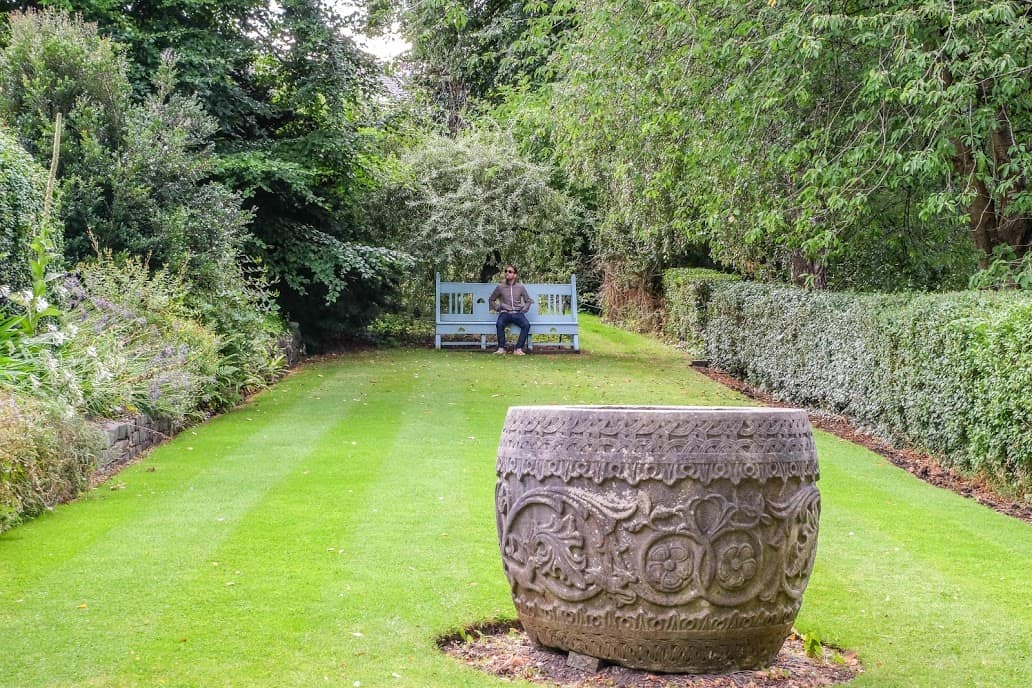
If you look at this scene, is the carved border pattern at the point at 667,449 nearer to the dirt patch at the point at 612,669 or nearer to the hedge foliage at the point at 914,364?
the dirt patch at the point at 612,669

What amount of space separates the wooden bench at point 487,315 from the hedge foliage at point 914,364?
439 centimetres

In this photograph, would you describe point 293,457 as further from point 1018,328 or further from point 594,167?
point 594,167

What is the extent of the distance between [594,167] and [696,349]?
439cm

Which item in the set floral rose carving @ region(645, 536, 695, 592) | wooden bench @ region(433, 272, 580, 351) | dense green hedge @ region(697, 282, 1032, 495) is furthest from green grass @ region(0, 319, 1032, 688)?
wooden bench @ region(433, 272, 580, 351)

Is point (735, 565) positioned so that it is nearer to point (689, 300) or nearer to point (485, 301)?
point (485, 301)

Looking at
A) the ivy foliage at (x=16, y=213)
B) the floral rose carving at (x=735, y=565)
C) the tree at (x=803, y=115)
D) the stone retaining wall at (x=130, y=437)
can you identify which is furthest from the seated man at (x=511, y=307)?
the floral rose carving at (x=735, y=565)

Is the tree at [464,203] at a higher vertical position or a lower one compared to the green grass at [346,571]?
higher

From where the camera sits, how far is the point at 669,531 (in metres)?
3.96

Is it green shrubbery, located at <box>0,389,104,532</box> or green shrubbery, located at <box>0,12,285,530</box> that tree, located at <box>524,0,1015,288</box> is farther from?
green shrubbery, located at <box>0,389,104,532</box>

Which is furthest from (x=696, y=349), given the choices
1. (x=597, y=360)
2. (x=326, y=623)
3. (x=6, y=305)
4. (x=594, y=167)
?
(x=326, y=623)

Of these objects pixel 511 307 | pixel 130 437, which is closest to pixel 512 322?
pixel 511 307

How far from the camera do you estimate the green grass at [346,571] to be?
4344 mm

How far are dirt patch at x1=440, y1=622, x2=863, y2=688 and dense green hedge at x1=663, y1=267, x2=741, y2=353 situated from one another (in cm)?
1342

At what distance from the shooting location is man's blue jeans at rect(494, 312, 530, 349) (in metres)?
18.5
